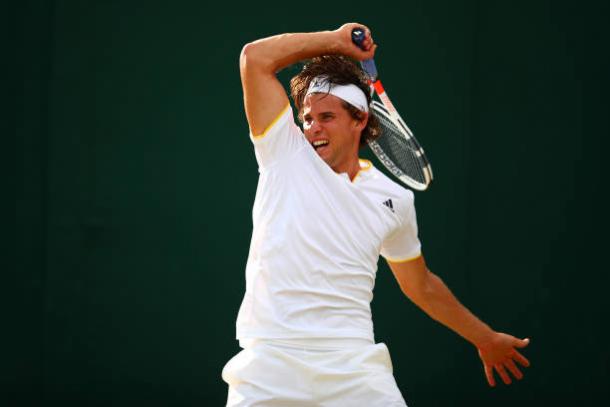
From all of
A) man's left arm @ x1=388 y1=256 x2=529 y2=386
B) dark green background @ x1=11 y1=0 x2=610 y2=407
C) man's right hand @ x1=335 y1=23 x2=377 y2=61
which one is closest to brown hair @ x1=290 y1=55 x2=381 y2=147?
man's right hand @ x1=335 y1=23 x2=377 y2=61

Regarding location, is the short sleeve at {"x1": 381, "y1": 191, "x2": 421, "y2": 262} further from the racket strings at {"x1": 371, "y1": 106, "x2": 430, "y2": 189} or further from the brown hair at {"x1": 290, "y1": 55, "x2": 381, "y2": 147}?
the brown hair at {"x1": 290, "y1": 55, "x2": 381, "y2": 147}

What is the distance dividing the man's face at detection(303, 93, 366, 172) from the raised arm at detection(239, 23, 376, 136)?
0.83 feet

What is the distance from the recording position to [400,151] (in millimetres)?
3744

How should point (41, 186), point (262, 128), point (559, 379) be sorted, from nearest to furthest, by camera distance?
point (262, 128) → point (41, 186) → point (559, 379)

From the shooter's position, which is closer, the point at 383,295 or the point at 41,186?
the point at 41,186

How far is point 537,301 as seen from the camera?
201 inches

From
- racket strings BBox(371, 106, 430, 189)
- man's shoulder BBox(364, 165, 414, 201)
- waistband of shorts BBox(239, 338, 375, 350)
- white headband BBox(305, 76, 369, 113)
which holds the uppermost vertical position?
white headband BBox(305, 76, 369, 113)

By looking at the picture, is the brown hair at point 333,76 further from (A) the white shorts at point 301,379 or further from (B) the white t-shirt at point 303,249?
(A) the white shorts at point 301,379

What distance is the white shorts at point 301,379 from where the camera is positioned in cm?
290

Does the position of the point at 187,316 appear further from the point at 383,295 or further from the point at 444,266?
the point at 444,266

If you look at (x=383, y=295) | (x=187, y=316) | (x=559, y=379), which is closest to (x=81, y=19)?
(x=187, y=316)

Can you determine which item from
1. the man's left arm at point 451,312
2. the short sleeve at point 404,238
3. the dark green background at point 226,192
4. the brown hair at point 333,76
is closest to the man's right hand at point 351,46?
the brown hair at point 333,76

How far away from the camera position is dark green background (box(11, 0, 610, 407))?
4.73 m

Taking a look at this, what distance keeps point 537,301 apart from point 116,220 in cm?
214
